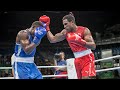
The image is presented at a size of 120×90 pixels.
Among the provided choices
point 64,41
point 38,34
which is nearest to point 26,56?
point 38,34

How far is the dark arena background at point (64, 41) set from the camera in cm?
338

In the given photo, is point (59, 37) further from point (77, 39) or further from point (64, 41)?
point (77, 39)

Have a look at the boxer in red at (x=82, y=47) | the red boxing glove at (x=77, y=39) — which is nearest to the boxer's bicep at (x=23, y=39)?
the boxer in red at (x=82, y=47)

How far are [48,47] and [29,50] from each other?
3.55ft

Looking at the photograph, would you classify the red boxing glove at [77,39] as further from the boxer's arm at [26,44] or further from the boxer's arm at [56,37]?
the boxer's arm at [26,44]

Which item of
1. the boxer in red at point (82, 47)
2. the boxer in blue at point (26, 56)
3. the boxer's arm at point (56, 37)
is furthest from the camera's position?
the boxer's arm at point (56, 37)

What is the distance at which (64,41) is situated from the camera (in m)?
3.46

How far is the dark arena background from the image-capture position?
338 centimetres

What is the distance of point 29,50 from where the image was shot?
9.42 feet

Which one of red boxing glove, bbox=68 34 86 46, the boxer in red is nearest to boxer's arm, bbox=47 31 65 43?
the boxer in red
